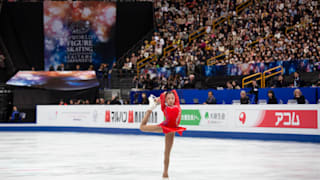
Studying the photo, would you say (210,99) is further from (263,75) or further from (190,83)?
(263,75)

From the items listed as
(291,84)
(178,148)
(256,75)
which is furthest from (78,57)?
(178,148)

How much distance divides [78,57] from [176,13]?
7654 mm

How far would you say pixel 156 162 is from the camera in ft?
41.6

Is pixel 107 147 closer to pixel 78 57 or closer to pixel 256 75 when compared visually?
pixel 256 75

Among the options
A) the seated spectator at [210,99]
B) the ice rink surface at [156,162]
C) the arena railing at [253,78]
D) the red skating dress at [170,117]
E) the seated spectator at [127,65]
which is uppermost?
the seated spectator at [127,65]

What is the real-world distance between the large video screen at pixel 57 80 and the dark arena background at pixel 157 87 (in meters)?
0.07

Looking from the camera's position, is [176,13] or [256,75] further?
[176,13]

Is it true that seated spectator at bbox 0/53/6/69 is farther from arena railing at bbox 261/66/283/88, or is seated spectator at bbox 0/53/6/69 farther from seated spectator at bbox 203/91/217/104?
arena railing at bbox 261/66/283/88

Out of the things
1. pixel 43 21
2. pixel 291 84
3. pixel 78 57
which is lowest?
pixel 291 84

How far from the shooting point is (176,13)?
36.4m

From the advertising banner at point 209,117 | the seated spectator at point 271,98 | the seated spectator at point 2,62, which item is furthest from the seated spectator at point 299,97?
the seated spectator at point 2,62

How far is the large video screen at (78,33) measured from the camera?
121 ft

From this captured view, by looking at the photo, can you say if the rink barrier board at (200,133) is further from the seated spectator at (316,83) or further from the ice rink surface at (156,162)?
the seated spectator at (316,83)

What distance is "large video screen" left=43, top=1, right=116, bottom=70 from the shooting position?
121ft
